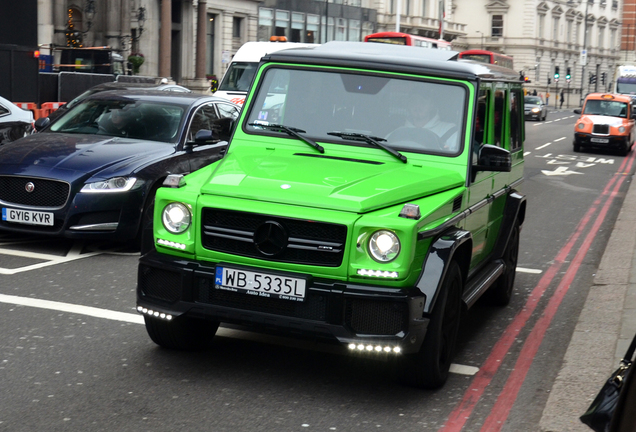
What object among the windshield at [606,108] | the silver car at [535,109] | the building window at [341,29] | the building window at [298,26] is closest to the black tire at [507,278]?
the windshield at [606,108]

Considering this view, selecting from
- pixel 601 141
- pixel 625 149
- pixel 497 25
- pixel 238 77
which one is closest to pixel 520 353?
pixel 238 77

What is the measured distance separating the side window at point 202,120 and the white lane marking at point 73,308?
3.53 metres

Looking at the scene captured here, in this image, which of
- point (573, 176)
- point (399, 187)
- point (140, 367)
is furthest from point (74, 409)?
point (573, 176)

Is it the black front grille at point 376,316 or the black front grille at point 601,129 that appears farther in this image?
the black front grille at point 601,129

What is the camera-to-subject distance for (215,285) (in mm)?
4984

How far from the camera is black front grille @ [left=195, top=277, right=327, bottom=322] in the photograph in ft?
15.9

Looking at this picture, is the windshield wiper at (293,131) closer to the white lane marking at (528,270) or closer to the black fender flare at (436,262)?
the black fender flare at (436,262)

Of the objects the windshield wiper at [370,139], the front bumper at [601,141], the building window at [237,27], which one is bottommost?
the front bumper at [601,141]

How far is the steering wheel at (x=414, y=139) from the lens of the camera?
5.88 m

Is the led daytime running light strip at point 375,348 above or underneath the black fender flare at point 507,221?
underneath

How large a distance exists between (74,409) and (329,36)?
225ft

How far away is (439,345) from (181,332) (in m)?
1.56

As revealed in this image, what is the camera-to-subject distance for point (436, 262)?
4.98 m

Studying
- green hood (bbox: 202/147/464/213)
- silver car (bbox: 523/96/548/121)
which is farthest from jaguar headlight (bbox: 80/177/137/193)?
silver car (bbox: 523/96/548/121)
